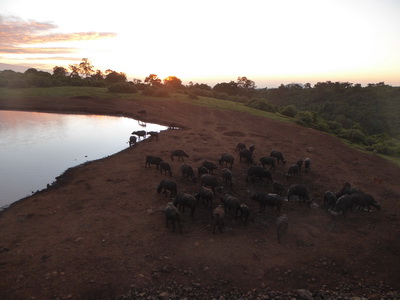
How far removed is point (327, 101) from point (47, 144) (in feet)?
192

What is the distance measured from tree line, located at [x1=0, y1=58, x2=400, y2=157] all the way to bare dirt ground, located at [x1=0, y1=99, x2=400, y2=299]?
59.2ft

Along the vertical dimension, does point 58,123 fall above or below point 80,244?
above

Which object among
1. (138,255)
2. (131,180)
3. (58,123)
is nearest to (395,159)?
(131,180)

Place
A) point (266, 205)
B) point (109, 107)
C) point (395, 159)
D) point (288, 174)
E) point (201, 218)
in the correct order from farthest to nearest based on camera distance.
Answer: point (109, 107)
point (395, 159)
point (288, 174)
point (266, 205)
point (201, 218)

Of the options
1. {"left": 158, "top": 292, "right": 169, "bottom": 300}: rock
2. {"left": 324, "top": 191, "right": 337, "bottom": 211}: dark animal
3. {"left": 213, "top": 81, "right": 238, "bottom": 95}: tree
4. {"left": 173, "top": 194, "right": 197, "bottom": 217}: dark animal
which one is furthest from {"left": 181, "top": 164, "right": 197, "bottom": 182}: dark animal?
{"left": 213, "top": 81, "right": 238, "bottom": 95}: tree

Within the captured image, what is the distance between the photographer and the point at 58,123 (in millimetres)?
28469

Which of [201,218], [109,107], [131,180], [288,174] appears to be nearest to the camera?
[201,218]

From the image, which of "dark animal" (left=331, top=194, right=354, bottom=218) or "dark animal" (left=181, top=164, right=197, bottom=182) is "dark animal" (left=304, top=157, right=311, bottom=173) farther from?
"dark animal" (left=181, top=164, right=197, bottom=182)

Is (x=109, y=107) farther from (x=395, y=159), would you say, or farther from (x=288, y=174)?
(x=395, y=159)

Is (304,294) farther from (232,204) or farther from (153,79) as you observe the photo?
(153,79)

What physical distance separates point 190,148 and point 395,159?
17.1 meters

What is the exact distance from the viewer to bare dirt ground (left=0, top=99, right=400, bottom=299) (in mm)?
7688

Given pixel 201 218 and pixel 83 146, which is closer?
pixel 201 218

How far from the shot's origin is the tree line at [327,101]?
114 feet
